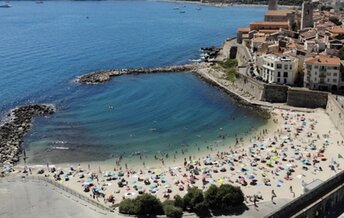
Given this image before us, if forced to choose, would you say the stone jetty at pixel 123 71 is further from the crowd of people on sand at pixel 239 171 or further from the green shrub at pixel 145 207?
the green shrub at pixel 145 207

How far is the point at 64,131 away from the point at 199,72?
113 feet

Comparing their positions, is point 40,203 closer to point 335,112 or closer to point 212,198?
point 212,198

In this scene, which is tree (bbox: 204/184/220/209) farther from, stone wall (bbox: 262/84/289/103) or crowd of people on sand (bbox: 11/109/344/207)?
stone wall (bbox: 262/84/289/103)

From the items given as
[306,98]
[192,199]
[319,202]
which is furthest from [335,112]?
[192,199]

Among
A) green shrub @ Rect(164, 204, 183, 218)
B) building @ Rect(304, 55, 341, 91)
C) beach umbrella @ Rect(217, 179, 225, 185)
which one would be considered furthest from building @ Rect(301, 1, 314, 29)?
green shrub @ Rect(164, 204, 183, 218)

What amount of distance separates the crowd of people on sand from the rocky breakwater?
482cm

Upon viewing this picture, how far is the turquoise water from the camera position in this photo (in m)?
Answer: 51.8

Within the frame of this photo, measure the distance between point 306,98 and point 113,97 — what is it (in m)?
28.2

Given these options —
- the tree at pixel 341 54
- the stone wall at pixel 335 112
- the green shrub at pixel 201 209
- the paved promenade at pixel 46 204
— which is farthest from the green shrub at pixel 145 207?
the tree at pixel 341 54

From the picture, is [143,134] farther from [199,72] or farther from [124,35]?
[124,35]

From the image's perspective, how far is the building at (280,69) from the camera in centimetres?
6212

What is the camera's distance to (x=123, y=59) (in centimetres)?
9825

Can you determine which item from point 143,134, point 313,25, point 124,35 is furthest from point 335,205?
point 124,35

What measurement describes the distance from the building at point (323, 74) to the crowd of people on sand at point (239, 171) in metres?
11.1
